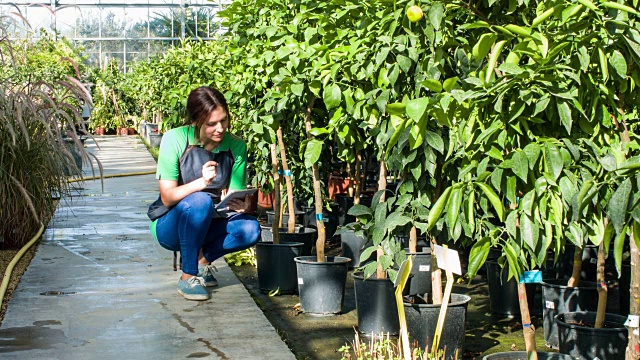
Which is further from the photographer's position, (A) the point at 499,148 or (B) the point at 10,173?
(B) the point at 10,173

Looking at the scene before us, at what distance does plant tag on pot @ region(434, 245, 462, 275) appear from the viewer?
295cm

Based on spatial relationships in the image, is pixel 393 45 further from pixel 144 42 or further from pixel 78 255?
pixel 144 42

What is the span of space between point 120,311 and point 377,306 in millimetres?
1355

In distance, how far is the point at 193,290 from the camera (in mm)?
4637

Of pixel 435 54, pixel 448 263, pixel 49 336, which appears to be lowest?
pixel 49 336

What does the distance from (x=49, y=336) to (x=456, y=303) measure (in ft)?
6.05

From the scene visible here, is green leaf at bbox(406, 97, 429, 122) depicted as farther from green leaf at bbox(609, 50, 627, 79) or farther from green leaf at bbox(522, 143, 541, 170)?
green leaf at bbox(609, 50, 627, 79)

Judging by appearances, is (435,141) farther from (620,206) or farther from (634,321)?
(620,206)

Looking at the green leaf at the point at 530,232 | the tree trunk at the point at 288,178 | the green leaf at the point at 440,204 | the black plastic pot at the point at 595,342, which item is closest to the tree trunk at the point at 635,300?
the green leaf at the point at 530,232

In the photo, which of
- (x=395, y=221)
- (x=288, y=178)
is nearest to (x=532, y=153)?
(x=395, y=221)

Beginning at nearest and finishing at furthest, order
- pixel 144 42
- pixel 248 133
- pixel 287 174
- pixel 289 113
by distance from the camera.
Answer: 1. pixel 289 113
2. pixel 287 174
3. pixel 248 133
4. pixel 144 42

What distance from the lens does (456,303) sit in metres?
3.55

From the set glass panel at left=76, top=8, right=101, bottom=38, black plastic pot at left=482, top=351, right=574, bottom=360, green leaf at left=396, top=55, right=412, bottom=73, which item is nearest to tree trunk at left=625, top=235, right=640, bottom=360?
black plastic pot at left=482, top=351, right=574, bottom=360

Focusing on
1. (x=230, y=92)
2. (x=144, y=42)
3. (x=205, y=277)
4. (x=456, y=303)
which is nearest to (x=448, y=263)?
(x=456, y=303)
